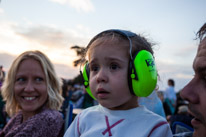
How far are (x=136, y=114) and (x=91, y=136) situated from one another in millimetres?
414

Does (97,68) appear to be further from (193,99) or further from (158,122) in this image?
(193,99)

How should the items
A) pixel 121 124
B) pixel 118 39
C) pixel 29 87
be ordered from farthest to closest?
1. pixel 29 87
2. pixel 118 39
3. pixel 121 124

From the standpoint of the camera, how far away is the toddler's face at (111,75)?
150cm

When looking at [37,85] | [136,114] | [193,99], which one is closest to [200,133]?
[193,99]

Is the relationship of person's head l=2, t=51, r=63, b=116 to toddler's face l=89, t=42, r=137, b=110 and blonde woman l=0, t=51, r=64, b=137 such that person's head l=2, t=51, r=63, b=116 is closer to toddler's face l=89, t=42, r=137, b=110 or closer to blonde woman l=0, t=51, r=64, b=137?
blonde woman l=0, t=51, r=64, b=137

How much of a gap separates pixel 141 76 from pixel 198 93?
47 cm

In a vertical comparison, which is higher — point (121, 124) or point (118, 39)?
point (118, 39)

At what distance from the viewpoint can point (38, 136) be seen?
80.2 inches

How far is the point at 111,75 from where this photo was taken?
1512mm

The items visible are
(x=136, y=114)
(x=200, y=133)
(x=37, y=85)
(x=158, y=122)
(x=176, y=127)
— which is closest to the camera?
(x=200, y=133)

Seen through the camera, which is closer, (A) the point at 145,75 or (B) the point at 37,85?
(A) the point at 145,75

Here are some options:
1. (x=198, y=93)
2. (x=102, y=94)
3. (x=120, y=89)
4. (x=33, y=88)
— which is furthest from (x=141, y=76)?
(x=33, y=88)

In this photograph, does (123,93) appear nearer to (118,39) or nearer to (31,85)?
(118,39)

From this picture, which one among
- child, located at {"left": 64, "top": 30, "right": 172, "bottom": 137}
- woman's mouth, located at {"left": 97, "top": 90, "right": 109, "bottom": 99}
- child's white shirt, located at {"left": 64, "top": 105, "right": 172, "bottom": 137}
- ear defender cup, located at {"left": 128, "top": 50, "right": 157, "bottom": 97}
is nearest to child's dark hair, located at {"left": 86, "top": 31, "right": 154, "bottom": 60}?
child, located at {"left": 64, "top": 30, "right": 172, "bottom": 137}
